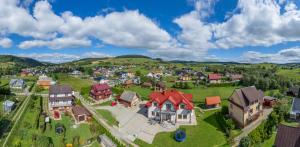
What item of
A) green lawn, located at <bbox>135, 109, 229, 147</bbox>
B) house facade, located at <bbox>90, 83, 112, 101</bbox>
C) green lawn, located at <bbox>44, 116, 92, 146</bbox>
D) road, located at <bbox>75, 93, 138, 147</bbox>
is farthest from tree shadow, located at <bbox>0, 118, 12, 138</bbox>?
green lawn, located at <bbox>135, 109, 229, 147</bbox>

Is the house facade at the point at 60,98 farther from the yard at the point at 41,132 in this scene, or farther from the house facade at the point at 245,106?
the house facade at the point at 245,106

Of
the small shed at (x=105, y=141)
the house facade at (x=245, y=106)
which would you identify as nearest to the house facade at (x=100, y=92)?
the small shed at (x=105, y=141)

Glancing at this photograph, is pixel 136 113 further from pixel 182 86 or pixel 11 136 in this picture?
pixel 182 86

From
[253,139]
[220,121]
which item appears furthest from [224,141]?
[220,121]

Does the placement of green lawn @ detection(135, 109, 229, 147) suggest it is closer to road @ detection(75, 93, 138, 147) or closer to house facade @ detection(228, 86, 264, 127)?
road @ detection(75, 93, 138, 147)

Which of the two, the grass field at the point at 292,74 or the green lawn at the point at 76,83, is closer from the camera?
the green lawn at the point at 76,83

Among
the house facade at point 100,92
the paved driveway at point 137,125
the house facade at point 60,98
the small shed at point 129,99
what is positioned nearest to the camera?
the paved driveway at point 137,125

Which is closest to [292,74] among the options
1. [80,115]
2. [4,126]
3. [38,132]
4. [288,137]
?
[288,137]
